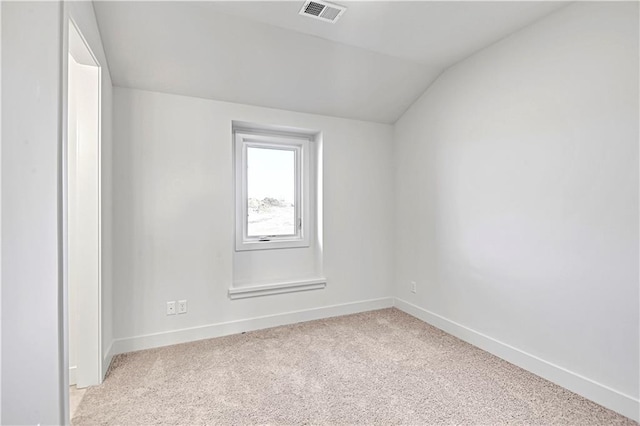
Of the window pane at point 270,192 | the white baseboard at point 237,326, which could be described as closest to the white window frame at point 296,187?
the window pane at point 270,192

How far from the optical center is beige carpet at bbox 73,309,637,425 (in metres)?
1.76

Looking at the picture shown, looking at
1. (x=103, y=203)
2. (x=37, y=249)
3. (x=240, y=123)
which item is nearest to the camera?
(x=37, y=249)

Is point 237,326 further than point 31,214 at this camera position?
Yes

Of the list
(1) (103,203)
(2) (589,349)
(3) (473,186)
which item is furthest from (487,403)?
(1) (103,203)

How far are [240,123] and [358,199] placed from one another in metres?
1.48

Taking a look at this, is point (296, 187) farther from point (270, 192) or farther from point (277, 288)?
point (277, 288)

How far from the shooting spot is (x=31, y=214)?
131cm

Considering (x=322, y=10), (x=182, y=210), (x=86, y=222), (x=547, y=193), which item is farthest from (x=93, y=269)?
(x=547, y=193)

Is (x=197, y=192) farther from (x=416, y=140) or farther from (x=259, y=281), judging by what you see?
(x=416, y=140)

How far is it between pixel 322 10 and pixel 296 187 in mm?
1751

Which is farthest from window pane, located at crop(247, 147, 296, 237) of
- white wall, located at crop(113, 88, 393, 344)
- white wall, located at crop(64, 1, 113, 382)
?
white wall, located at crop(64, 1, 113, 382)

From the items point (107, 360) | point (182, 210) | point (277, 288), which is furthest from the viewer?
point (277, 288)

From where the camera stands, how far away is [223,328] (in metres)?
2.87

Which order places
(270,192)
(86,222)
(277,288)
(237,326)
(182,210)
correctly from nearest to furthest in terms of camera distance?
(86,222)
(182,210)
(237,326)
(277,288)
(270,192)
